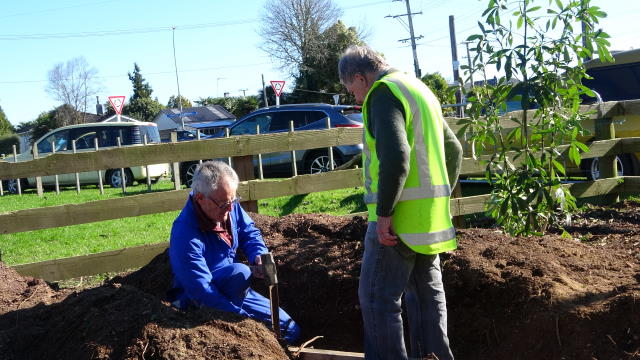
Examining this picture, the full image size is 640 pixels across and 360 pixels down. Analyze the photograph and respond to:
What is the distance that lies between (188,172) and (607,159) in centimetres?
828

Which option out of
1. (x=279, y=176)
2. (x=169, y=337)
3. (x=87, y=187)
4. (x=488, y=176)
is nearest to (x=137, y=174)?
(x=87, y=187)

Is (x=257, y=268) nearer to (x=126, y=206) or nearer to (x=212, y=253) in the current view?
(x=212, y=253)

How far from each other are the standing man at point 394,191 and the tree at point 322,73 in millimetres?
43363

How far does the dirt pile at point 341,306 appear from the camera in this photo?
2969 millimetres

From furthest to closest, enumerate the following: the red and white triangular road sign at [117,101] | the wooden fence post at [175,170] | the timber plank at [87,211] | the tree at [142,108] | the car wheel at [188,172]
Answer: the tree at [142,108], the red and white triangular road sign at [117,101], the car wheel at [188,172], the wooden fence post at [175,170], the timber plank at [87,211]

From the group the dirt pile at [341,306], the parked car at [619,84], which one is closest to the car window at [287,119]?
the parked car at [619,84]

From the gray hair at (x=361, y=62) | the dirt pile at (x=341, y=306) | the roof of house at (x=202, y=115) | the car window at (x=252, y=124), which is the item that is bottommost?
the dirt pile at (x=341, y=306)

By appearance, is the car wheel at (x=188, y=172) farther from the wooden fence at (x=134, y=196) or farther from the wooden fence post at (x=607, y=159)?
the wooden fence post at (x=607, y=159)

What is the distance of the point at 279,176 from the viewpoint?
13.2 metres

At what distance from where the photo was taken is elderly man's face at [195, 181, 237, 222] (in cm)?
353

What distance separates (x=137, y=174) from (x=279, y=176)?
20.2 ft

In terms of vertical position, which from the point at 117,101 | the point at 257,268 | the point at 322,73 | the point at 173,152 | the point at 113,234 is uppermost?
the point at 322,73

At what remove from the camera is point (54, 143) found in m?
18.0

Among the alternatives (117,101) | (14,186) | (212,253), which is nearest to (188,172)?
(14,186)
